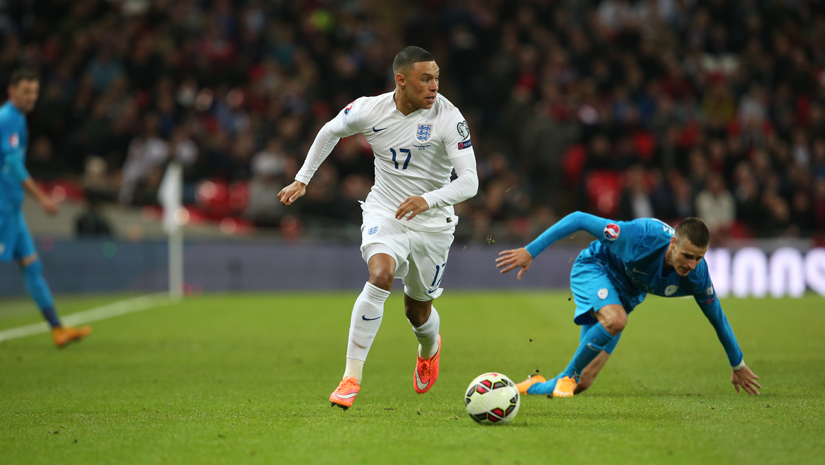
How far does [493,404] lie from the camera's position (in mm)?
5031

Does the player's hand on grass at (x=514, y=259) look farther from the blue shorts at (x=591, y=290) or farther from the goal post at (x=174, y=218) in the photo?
the goal post at (x=174, y=218)

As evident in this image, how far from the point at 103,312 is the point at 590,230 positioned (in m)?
9.89

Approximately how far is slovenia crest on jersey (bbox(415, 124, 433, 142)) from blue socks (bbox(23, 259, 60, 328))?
5.23m

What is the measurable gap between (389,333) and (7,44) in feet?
45.4

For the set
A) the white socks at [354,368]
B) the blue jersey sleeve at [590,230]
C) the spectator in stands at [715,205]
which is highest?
the blue jersey sleeve at [590,230]

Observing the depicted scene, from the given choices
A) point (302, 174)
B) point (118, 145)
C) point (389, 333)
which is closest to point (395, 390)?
point (302, 174)

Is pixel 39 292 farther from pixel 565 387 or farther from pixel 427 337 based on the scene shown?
pixel 565 387

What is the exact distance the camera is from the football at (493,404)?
16.5 ft

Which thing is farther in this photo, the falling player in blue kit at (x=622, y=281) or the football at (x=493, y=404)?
the falling player in blue kit at (x=622, y=281)

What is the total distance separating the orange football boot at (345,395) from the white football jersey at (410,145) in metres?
1.22

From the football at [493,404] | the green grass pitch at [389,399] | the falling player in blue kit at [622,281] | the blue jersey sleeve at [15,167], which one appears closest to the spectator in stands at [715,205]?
the green grass pitch at [389,399]

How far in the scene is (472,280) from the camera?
18.1m

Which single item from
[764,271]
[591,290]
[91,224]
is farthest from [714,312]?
[91,224]

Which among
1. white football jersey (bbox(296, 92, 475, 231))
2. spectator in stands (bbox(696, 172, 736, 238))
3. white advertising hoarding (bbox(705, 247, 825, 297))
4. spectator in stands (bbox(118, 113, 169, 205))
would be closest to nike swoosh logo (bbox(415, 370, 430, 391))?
white football jersey (bbox(296, 92, 475, 231))
